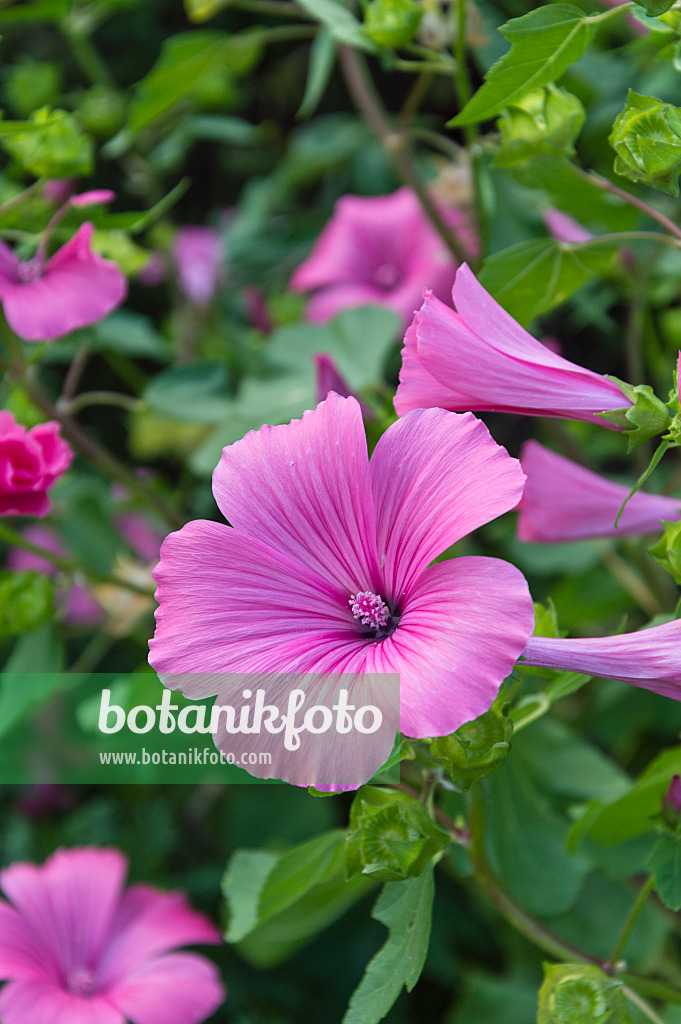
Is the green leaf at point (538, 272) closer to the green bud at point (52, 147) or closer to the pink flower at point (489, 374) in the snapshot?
the pink flower at point (489, 374)

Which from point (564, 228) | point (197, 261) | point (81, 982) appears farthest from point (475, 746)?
point (197, 261)

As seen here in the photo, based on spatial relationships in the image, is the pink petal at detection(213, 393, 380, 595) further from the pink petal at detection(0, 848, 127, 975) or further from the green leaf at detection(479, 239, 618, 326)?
the pink petal at detection(0, 848, 127, 975)

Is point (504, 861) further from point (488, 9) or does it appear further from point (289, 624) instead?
point (488, 9)

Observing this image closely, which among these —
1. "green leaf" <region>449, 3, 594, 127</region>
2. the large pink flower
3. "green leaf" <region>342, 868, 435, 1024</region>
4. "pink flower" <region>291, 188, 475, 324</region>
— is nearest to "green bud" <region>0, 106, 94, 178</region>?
the large pink flower

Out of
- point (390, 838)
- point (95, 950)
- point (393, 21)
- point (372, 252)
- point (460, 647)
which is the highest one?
point (393, 21)

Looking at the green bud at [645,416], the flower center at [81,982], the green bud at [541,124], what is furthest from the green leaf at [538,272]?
the flower center at [81,982]

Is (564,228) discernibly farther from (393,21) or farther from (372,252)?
(393,21)

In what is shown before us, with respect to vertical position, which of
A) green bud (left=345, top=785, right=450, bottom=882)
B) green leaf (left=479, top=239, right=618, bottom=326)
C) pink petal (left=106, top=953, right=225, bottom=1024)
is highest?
green leaf (left=479, top=239, right=618, bottom=326)

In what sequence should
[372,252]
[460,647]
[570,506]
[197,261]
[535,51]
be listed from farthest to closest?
1. [197,261]
2. [372,252]
3. [570,506]
4. [535,51]
5. [460,647]
